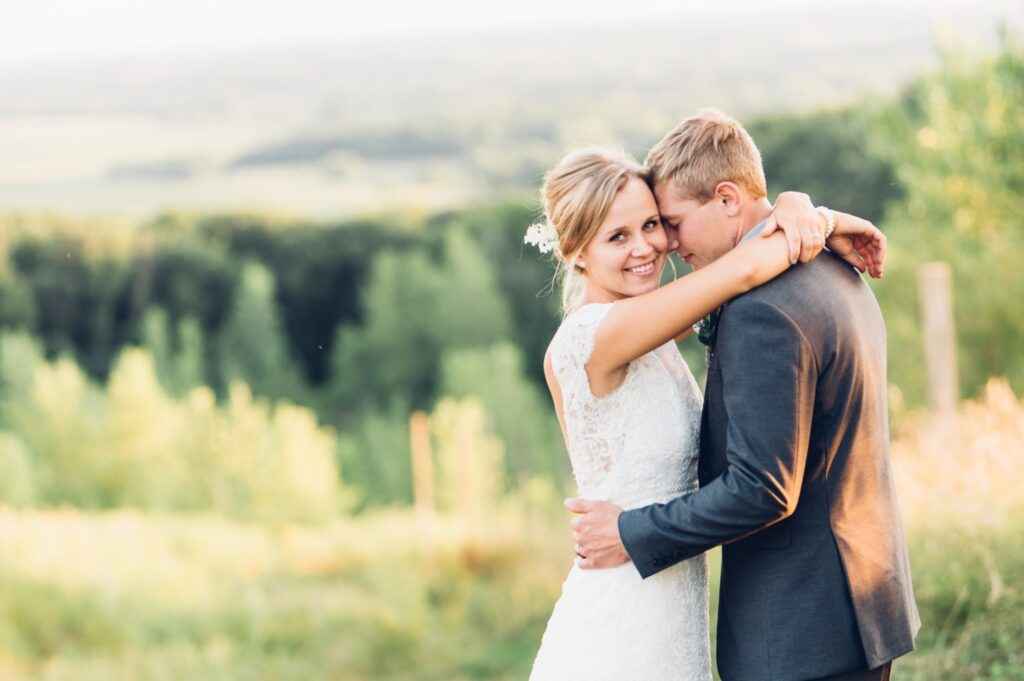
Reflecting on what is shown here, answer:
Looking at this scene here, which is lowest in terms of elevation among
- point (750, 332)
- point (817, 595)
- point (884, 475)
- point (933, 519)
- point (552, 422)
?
point (552, 422)

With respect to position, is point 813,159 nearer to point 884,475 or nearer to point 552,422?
point 552,422

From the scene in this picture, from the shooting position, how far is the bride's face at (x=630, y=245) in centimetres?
279

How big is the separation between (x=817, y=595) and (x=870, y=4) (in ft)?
206

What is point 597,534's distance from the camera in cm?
280

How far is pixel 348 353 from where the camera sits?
129ft

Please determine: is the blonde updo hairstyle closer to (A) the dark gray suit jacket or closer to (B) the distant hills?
(A) the dark gray suit jacket

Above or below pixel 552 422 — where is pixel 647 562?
above

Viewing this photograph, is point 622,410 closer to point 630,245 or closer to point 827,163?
point 630,245

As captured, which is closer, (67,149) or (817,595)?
(817,595)

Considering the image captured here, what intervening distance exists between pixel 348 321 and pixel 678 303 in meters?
39.1

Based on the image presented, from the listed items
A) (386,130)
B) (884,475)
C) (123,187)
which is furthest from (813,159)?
(386,130)

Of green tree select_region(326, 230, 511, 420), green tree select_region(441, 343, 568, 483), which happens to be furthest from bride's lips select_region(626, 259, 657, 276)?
green tree select_region(326, 230, 511, 420)

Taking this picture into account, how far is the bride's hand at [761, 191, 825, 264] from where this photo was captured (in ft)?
8.38

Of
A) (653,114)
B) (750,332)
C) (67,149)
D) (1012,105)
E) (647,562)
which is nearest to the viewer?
(750,332)
